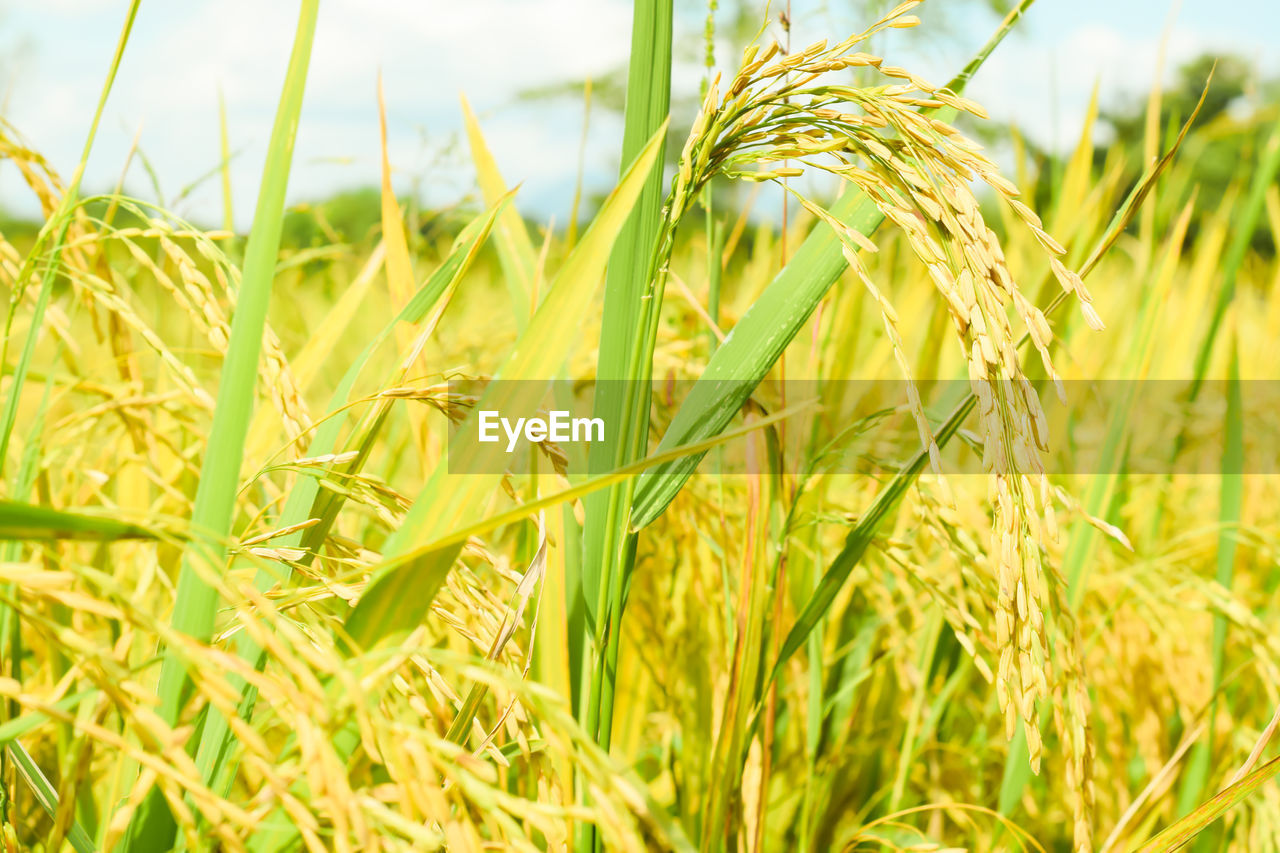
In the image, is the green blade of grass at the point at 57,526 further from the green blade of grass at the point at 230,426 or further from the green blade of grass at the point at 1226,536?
the green blade of grass at the point at 1226,536

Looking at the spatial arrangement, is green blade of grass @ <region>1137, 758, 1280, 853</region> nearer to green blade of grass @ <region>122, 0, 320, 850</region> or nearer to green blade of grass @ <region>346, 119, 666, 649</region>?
green blade of grass @ <region>346, 119, 666, 649</region>

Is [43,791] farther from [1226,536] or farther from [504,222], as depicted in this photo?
[1226,536]

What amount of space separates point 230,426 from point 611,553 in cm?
23

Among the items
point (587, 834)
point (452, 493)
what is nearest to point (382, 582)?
point (452, 493)

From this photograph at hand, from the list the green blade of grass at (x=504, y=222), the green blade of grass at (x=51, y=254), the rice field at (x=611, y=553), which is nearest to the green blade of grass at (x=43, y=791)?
the rice field at (x=611, y=553)

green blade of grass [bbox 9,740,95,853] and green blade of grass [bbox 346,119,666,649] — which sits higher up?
green blade of grass [bbox 346,119,666,649]

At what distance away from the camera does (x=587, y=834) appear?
0.53 m

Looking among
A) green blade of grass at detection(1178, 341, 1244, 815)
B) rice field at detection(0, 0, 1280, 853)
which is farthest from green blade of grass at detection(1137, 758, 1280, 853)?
green blade of grass at detection(1178, 341, 1244, 815)

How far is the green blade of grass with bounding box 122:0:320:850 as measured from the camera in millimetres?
426

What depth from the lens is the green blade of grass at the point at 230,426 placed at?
426 millimetres

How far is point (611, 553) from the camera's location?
524mm

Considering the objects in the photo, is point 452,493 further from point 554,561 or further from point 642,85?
point 642,85

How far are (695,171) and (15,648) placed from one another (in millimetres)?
732

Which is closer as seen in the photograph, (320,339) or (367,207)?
(320,339)
